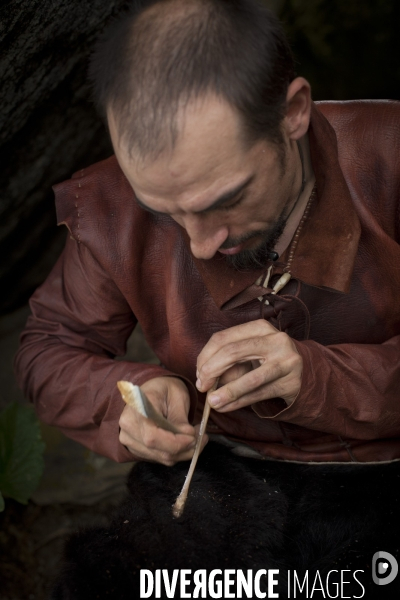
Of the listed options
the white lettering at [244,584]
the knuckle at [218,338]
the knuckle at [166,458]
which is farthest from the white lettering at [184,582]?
the knuckle at [218,338]

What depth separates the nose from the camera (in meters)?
1.65

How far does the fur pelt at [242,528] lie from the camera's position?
173 centimetres

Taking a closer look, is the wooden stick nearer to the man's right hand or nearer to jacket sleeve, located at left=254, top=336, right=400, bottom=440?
the man's right hand

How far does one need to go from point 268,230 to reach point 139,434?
2.04 feet

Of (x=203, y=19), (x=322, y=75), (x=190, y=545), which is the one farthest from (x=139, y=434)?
(x=322, y=75)

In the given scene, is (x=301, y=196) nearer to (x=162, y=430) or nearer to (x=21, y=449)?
(x=162, y=430)

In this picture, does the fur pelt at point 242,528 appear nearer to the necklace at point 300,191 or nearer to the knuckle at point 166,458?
the knuckle at point 166,458

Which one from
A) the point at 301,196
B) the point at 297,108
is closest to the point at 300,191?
the point at 301,196

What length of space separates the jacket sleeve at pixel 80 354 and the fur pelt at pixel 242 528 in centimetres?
21

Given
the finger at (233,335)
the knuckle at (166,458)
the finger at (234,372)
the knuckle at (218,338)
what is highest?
the knuckle at (218,338)

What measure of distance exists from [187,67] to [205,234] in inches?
15.3

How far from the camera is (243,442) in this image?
2271mm

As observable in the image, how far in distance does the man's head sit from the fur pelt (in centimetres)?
73

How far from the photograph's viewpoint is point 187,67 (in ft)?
4.87
